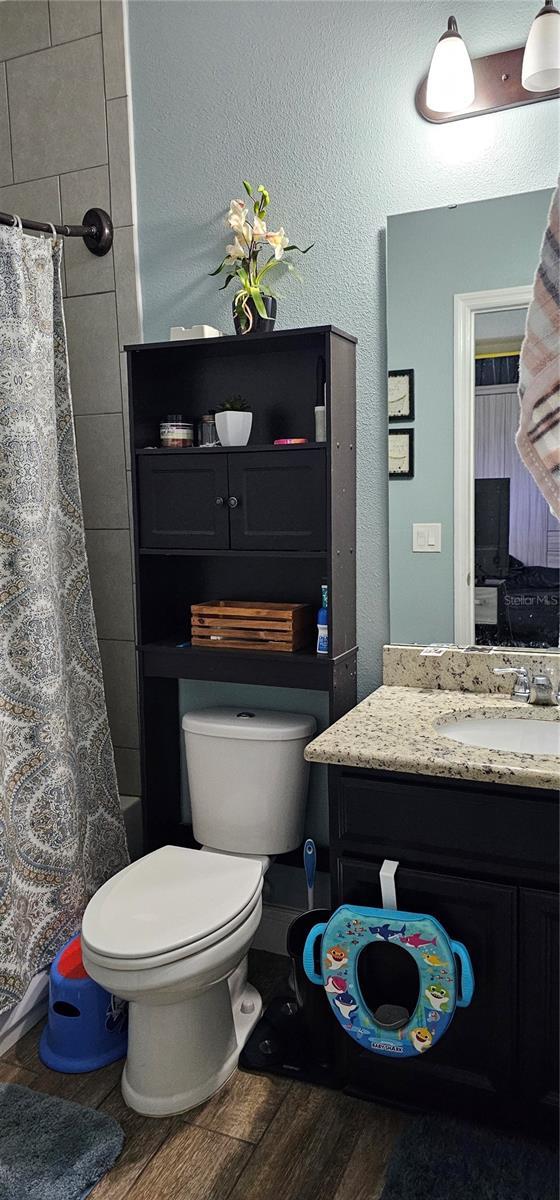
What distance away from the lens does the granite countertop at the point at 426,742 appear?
1.54 metres

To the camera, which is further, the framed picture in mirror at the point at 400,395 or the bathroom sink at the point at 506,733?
the framed picture in mirror at the point at 400,395

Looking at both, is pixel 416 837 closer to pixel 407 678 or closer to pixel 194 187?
pixel 407 678

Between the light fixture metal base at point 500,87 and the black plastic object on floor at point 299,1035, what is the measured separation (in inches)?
74.2

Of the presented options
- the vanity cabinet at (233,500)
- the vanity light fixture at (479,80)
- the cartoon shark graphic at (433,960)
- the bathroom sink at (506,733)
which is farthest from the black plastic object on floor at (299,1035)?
the vanity light fixture at (479,80)

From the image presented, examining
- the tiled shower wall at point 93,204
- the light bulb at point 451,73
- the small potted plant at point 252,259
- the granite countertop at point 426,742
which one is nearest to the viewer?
the granite countertop at point 426,742

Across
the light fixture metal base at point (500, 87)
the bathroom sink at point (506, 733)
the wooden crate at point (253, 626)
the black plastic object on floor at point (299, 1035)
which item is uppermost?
the light fixture metal base at point (500, 87)

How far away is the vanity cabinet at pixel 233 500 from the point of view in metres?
2.05

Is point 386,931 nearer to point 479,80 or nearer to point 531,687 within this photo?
point 531,687

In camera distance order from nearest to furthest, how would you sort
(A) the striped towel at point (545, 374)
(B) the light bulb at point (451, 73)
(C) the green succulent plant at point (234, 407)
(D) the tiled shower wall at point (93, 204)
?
(A) the striped towel at point (545, 374), (B) the light bulb at point (451, 73), (C) the green succulent plant at point (234, 407), (D) the tiled shower wall at point (93, 204)

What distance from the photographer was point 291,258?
86.2 inches

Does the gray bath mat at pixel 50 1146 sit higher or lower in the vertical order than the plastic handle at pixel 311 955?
lower

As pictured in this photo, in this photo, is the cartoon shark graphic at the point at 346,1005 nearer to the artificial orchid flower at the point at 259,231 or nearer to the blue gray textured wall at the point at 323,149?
the blue gray textured wall at the point at 323,149

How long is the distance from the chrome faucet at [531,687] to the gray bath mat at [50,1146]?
1.30 m

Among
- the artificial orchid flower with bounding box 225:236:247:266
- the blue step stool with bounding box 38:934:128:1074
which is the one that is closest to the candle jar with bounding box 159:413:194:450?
the artificial orchid flower with bounding box 225:236:247:266
